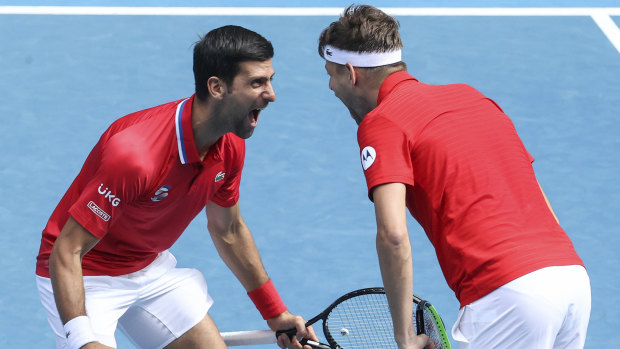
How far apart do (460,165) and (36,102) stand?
17.6 ft

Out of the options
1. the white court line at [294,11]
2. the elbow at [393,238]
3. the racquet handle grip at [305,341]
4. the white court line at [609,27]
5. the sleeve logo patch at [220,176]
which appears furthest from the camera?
the white court line at [294,11]

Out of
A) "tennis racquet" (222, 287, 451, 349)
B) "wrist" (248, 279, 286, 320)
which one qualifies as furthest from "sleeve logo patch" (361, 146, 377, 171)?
"wrist" (248, 279, 286, 320)

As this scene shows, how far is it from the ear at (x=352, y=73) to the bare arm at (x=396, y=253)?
1.89 feet

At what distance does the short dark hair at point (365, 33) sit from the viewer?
407cm

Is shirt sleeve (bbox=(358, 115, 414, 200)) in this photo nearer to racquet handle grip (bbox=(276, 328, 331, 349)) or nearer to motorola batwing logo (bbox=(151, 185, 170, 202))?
motorola batwing logo (bbox=(151, 185, 170, 202))

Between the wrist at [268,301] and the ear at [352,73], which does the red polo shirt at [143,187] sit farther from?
the ear at [352,73]

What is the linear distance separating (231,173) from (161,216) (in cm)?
39

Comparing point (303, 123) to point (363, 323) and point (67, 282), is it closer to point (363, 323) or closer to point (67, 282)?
point (363, 323)

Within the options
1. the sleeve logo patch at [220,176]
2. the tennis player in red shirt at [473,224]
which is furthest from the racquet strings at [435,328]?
the sleeve logo patch at [220,176]

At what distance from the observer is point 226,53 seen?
4156 mm

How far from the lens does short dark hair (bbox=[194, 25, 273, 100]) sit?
4152mm

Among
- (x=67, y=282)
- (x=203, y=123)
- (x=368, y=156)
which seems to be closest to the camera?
(x=368, y=156)

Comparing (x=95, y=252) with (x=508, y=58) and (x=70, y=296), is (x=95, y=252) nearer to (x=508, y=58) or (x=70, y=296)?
(x=70, y=296)

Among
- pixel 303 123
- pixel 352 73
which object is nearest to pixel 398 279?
pixel 352 73
